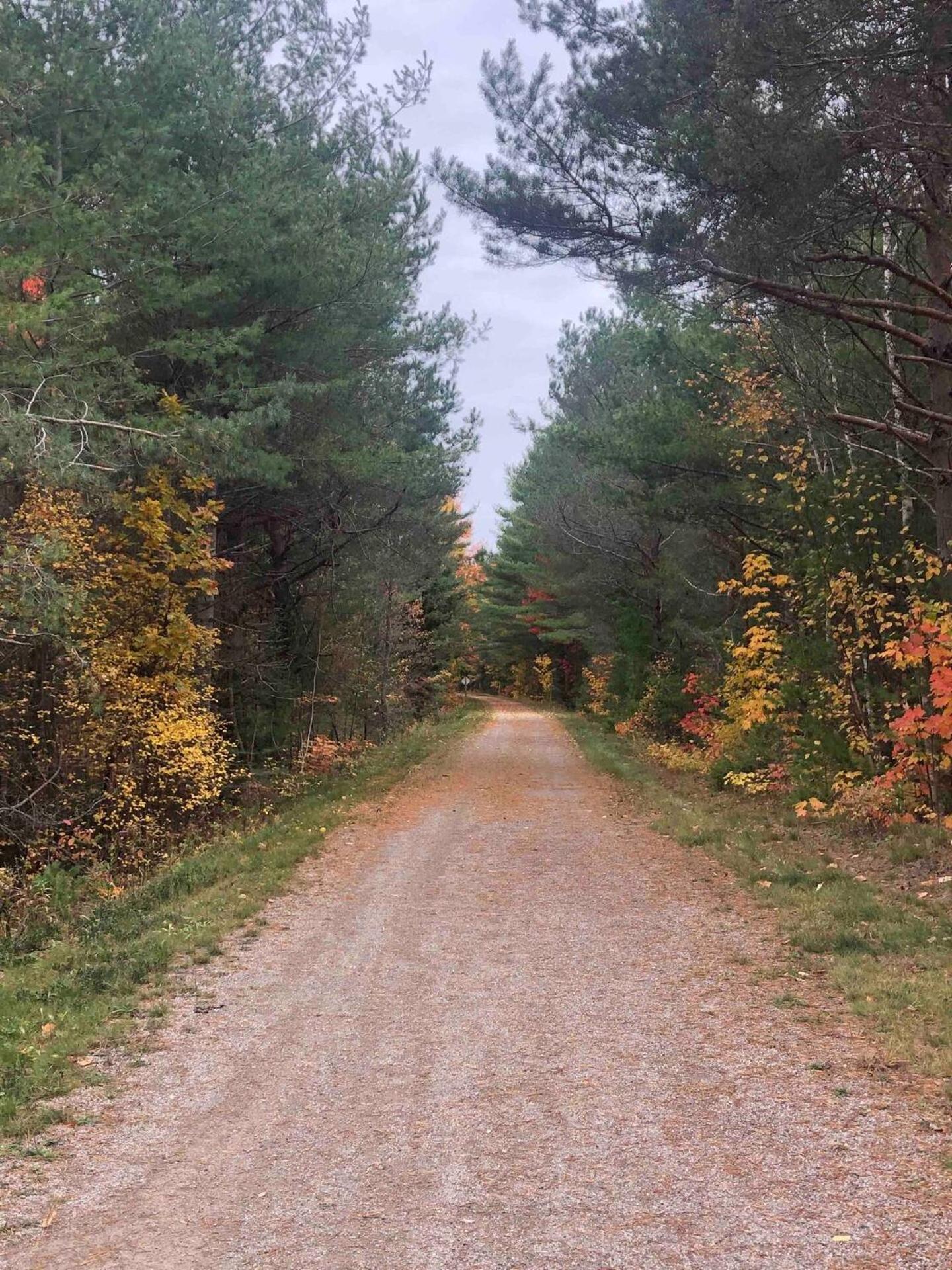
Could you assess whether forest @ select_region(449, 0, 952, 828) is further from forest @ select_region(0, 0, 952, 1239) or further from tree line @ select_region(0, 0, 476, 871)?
tree line @ select_region(0, 0, 476, 871)

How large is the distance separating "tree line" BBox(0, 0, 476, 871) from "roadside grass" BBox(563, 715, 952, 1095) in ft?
21.0

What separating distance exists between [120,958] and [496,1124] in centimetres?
351

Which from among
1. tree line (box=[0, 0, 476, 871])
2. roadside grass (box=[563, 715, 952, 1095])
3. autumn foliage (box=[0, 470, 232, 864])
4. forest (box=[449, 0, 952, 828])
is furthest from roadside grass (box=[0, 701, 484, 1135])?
forest (box=[449, 0, 952, 828])

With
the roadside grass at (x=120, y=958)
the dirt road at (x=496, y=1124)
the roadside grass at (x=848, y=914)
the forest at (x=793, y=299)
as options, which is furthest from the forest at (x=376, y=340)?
the dirt road at (x=496, y=1124)

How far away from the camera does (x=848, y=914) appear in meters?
6.98

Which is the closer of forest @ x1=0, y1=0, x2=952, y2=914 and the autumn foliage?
forest @ x1=0, y1=0, x2=952, y2=914

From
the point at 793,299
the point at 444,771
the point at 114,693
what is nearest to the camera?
the point at 793,299

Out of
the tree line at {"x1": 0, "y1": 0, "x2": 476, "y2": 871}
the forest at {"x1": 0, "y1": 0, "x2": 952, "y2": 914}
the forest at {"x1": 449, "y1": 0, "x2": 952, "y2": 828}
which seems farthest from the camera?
the tree line at {"x1": 0, "y1": 0, "x2": 476, "y2": 871}

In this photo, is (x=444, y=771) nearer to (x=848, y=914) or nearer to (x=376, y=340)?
(x=376, y=340)

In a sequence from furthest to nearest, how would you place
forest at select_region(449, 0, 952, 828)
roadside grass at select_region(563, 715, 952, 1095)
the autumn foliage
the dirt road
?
the autumn foliage → forest at select_region(449, 0, 952, 828) → roadside grass at select_region(563, 715, 952, 1095) → the dirt road

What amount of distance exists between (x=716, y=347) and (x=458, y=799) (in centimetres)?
811

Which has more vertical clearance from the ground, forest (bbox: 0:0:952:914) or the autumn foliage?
forest (bbox: 0:0:952:914)

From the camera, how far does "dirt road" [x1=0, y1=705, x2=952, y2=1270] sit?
3.17 m

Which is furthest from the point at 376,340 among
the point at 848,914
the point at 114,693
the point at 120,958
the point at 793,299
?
the point at 848,914
